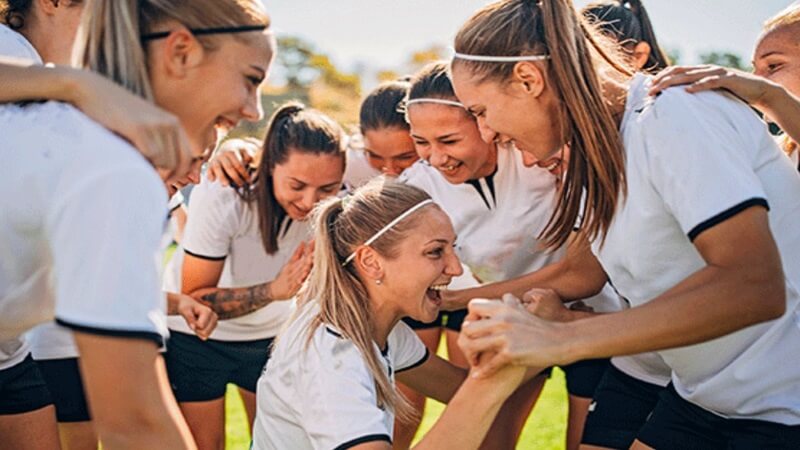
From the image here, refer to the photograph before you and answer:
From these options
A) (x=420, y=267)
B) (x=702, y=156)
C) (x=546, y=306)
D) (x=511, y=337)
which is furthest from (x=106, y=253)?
(x=546, y=306)

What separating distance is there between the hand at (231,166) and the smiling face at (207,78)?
2.55m

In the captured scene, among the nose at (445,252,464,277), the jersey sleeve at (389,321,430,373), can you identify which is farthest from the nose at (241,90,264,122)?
the jersey sleeve at (389,321,430,373)

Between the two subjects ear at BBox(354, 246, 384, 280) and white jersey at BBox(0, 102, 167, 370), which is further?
ear at BBox(354, 246, 384, 280)

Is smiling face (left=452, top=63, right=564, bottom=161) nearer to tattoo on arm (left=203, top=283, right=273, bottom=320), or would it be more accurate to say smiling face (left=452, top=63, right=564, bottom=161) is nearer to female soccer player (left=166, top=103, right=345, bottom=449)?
female soccer player (left=166, top=103, right=345, bottom=449)

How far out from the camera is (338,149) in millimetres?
4836

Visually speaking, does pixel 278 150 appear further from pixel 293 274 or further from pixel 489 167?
pixel 489 167

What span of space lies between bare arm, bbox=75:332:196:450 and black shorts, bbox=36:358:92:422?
2.63m

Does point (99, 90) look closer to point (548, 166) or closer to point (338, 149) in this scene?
point (548, 166)

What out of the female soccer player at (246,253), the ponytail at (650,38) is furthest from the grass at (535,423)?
the ponytail at (650,38)

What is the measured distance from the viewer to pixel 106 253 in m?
1.71

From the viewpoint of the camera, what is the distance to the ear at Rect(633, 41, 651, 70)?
441cm

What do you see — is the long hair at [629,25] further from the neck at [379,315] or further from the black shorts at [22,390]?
the black shorts at [22,390]

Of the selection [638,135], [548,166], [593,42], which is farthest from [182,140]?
[548,166]

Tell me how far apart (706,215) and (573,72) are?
67cm
